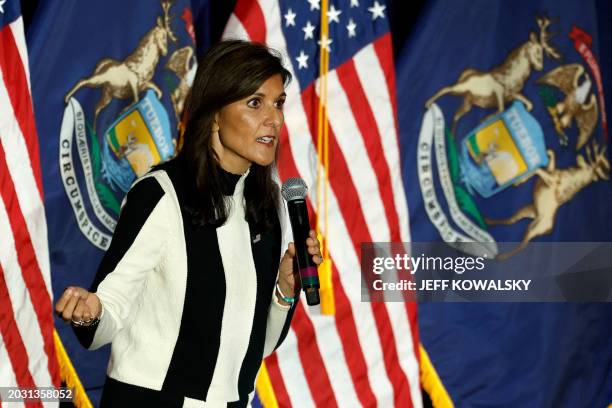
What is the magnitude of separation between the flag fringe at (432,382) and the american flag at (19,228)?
5.83 ft

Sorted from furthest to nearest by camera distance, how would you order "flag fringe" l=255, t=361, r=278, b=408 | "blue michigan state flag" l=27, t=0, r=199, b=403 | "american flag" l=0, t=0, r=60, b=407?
"flag fringe" l=255, t=361, r=278, b=408, "blue michigan state flag" l=27, t=0, r=199, b=403, "american flag" l=0, t=0, r=60, b=407

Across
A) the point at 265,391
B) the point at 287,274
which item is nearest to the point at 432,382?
the point at 265,391

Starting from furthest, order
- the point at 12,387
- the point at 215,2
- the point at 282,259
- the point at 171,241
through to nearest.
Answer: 1. the point at 215,2
2. the point at 12,387
3. the point at 282,259
4. the point at 171,241

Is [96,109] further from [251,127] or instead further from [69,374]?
[251,127]

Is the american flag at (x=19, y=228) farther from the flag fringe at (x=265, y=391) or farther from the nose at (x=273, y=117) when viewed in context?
the nose at (x=273, y=117)

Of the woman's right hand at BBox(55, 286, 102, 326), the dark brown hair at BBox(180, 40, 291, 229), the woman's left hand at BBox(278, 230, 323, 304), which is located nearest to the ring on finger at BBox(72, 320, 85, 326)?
the woman's right hand at BBox(55, 286, 102, 326)

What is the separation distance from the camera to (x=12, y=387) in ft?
11.4

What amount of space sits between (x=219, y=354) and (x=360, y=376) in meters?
2.21

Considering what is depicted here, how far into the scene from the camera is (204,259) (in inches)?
86.0

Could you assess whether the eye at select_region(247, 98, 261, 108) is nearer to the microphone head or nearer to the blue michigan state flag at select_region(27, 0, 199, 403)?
the microphone head

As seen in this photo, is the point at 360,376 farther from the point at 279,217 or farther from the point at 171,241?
the point at 171,241

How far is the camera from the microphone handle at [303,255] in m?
2.12

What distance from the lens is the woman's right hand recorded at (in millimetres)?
1799

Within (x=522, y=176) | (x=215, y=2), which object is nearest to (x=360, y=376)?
(x=522, y=176)
